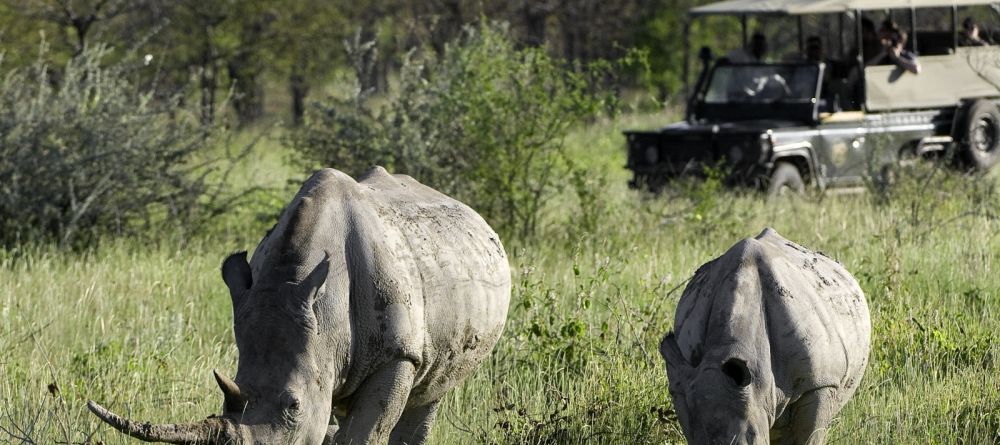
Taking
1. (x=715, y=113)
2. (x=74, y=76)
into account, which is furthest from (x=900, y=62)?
(x=74, y=76)

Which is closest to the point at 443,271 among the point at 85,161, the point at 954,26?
the point at 85,161

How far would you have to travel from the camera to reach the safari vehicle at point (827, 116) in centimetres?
1486

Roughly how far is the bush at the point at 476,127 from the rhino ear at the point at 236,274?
6849 mm

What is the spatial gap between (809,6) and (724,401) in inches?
427

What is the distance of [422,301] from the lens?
18.5 ft

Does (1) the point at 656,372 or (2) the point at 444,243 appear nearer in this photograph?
(2) the point at 444,243

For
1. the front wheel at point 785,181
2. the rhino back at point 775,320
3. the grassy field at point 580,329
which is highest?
the rhino back at point 775,320

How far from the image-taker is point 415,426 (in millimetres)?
6527

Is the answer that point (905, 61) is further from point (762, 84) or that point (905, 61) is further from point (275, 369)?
point (275, 369)

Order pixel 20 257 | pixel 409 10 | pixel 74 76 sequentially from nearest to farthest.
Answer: pixel 20 257 < pixel 74 76 < pixel 409 10

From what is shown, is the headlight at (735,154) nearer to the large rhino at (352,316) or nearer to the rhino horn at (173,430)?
the large rhino at (352,316)

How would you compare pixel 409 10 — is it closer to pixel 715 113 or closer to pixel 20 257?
pixel 715 113

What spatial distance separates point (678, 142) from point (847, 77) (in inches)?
103

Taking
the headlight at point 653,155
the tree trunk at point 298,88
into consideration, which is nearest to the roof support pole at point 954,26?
the headlight at point 653,155
